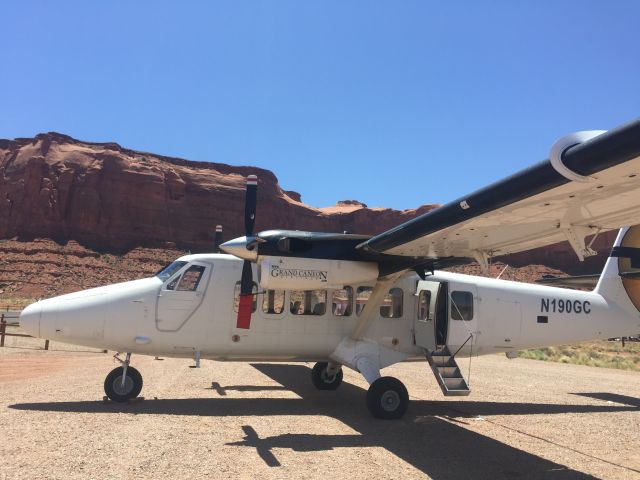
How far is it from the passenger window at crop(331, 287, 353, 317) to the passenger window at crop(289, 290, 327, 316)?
0.72 ft

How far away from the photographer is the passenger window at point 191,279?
1051 cm

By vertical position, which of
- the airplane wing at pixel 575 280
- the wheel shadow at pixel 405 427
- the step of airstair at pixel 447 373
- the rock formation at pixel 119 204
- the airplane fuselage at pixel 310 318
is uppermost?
the rock formation at pixel 119 204

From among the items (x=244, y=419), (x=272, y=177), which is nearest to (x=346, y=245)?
(x=244, y=419)

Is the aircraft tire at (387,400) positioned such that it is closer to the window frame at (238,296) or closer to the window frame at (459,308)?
the window frame at (459,308)

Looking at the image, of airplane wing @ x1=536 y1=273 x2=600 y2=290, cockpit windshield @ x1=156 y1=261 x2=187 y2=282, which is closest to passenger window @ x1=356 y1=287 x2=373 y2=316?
cockpit windshield @ x1=156 y1=261 x2=187 y2=282

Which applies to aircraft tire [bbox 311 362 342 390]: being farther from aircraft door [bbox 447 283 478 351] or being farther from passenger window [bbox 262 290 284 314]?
aircraft door [bbox 447 283 478 351]

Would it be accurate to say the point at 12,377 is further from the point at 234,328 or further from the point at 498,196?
the point at 498,196

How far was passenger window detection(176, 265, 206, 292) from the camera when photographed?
34.5 ft

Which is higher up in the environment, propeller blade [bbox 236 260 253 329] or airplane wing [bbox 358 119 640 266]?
airplane wing [bbox 358 119 640 266]

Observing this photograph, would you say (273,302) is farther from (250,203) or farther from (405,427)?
(405,427)

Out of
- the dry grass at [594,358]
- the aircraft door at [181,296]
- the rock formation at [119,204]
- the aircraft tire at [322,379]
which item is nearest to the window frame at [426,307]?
the aircraft tire at [322,379]

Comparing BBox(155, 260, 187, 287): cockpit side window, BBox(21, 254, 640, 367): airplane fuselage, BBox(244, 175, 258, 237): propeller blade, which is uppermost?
BBox(244, 175, 258, 237): propeller blade

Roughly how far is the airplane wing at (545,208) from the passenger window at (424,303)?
215 centimetres

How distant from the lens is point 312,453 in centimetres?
697
